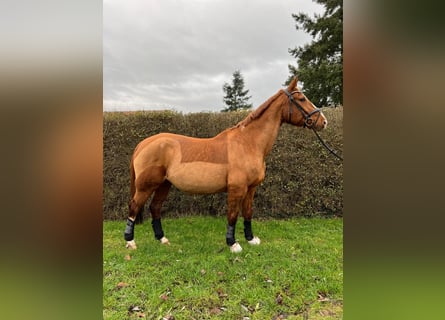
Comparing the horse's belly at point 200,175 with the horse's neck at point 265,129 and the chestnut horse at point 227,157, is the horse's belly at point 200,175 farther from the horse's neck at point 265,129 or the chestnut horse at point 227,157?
the horse's neck at point 265,129

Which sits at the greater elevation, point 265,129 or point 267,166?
point 265,129

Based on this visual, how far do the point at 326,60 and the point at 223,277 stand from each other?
15.0 metres

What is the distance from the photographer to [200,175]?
3529mm

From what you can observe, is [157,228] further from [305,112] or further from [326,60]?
[326,60]

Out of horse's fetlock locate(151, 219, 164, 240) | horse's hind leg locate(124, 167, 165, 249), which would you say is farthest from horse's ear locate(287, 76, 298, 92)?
horse's fetlock locate(151, 219, 164, 240)

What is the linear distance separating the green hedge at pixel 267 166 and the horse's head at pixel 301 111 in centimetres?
189

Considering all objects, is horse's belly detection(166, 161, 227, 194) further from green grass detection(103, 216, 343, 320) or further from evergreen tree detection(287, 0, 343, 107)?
evergreen tree detection(287, 0, 343, 107)

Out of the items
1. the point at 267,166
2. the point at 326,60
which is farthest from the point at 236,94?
the point at 267,166

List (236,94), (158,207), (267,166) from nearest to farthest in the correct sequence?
(158,207) → (267,166) → (236,94)

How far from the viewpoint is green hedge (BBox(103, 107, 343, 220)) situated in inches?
215

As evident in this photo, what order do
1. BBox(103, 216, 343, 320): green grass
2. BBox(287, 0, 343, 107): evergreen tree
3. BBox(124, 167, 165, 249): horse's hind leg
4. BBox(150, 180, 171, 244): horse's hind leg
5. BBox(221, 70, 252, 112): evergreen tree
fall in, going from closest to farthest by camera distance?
BBox(103, 216, 343, 320): green grass, BBox(124, 167, 165, 249): horse's hind leg, BBox(150, 180, 171, 244): horse's hind leg, BBox(287, 0, 343, 107): evergreen tree, BBox(221, 70, 252, 112): evergreen tree

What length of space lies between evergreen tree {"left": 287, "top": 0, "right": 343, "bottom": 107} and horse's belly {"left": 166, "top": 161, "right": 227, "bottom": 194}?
12.1 metres

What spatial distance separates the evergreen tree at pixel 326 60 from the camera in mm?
13836
